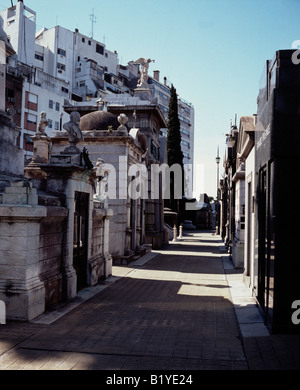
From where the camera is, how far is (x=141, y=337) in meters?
6.58

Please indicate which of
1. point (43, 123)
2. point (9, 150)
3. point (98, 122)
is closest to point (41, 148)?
point (43, 123)

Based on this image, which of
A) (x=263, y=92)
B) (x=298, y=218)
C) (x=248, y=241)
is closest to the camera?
(x=298, y=218)

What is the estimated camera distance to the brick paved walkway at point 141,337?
5352mm

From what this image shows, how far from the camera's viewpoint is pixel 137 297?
32.2ft

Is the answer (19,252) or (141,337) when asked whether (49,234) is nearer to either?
(19,252)

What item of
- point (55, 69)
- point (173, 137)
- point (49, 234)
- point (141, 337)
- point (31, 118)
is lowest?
point (141, 337)

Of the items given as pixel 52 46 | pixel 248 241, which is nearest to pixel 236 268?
pixel 248 241

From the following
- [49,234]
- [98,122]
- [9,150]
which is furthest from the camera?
[98,122]

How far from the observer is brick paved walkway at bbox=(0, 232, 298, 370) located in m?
5.35

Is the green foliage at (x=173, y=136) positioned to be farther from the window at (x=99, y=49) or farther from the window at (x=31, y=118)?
the window at (x=99, y=49)

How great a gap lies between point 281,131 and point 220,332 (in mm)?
3603

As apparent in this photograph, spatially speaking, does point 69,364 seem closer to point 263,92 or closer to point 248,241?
point 263,92

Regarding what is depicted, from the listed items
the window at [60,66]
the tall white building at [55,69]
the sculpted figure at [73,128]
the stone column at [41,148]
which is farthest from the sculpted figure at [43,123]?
the window at [60,66]

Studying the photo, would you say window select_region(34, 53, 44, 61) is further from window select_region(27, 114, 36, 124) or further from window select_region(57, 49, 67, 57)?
window select_region(27, 114, 36, 124)
